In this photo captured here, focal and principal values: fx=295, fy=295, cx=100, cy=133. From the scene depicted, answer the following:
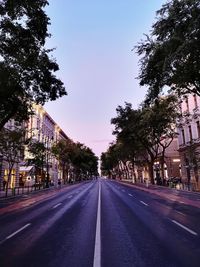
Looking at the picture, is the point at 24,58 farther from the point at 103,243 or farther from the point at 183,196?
the point at 183,196

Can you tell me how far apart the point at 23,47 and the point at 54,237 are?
12280mm

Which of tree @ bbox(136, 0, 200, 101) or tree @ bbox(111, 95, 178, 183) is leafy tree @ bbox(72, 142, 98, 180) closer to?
tree @ bbox(111, 95, 178, 183)

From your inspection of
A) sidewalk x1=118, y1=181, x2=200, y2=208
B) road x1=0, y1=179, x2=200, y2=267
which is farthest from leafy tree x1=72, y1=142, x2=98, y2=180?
road x1=0, y1=179, x2=200, y2=267

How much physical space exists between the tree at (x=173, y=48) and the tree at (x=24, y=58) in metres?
5.91

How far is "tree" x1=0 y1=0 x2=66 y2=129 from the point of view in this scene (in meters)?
16.5

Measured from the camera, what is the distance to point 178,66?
1576 centimetres

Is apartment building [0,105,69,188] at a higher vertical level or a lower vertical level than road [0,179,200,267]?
higher

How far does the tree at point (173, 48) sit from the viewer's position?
13.2 metres

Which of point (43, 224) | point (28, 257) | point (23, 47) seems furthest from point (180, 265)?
point (23, 47)

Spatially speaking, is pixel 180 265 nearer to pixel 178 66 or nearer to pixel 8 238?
pixel 8 238

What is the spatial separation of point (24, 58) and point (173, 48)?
8.66 metres

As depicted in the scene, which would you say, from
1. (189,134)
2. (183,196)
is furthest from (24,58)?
(189,134)

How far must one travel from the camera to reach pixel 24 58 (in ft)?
57.8

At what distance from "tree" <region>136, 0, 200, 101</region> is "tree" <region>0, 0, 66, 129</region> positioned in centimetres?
591
